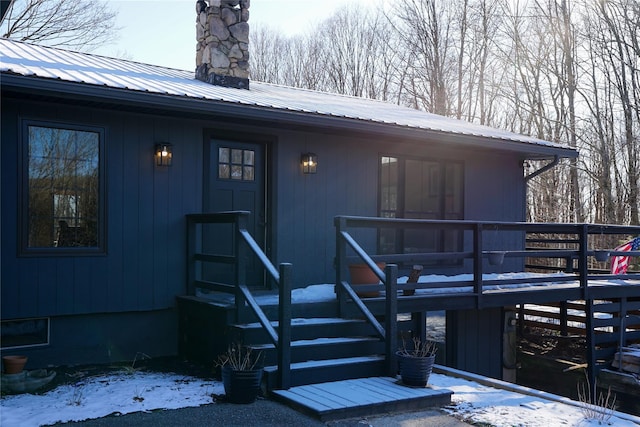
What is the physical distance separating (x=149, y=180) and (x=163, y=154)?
0.31 metres

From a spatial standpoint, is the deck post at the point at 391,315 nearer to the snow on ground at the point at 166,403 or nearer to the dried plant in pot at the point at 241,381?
the snow on ground at the point at 166,403

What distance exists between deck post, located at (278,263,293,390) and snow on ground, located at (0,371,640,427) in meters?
0.54

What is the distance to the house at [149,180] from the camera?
609 cm

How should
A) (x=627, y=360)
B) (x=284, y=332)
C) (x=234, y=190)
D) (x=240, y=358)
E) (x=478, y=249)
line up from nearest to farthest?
(x=284, y=332)
(x=240, y=358)
(x=478, y=249)
(x=234, y=190)
(x=627, y=360)

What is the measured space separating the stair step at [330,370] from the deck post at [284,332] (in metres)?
0.07

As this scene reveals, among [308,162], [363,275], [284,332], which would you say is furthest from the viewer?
[308,162]

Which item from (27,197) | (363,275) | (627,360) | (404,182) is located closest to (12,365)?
(27,197)

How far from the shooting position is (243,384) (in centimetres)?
A: 495

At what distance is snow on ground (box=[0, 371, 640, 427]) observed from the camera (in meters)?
4.70

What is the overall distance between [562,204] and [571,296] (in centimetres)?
1392

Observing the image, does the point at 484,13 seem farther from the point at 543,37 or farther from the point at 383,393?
the point at 383,393

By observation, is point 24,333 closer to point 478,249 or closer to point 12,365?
point 12,365

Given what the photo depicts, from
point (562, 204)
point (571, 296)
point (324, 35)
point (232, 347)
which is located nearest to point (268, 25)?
point (324, 35)

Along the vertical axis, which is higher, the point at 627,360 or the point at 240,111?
the point at 240,111
